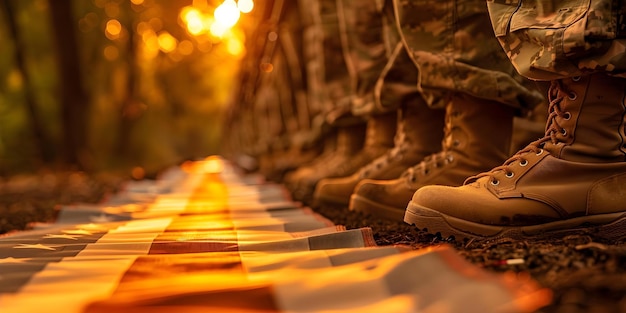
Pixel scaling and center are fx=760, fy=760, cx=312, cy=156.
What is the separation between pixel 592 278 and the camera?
881mm

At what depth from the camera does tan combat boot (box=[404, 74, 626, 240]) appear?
1.38 m

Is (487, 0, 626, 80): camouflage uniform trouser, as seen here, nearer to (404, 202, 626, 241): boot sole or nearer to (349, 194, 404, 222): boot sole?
(404, 202, 626, 241): boot sole

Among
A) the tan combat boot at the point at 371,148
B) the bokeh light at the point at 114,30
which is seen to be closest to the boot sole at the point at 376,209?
the tan combat boot at the point at 371,148

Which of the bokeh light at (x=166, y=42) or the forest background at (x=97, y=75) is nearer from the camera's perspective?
the forest background at (x=97, y=75)

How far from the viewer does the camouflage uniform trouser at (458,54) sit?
5.83 feet

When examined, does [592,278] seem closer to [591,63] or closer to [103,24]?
[591,63]

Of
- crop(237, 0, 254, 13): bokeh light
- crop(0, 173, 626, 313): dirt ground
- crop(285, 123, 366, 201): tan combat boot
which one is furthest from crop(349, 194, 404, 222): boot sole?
crop(237, 0, 254, 13): bokeh light

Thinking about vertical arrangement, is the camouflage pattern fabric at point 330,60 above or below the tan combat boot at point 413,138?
above

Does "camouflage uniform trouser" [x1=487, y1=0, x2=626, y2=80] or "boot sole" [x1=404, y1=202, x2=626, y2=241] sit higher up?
"camouflage uniform trouser" [x1=487, y1=0, x2=626, y2=80]

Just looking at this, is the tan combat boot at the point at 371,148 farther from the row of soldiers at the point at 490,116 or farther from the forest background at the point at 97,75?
the forest background at the point at 97,75

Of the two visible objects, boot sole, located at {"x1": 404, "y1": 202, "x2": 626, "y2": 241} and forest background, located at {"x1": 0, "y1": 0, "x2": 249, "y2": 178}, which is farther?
forest background, located at {"x1": 0, "y1": 0, "x2": 249, "y2": 178}

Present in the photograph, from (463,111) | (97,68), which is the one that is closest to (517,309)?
(463,111)

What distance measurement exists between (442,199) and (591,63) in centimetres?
38

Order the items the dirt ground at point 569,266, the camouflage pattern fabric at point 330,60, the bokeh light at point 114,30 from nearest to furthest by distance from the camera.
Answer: the dirt ground at point 569,266, the camouflage pattern fabric at point 330,60, the bokeh light at point 114,30
